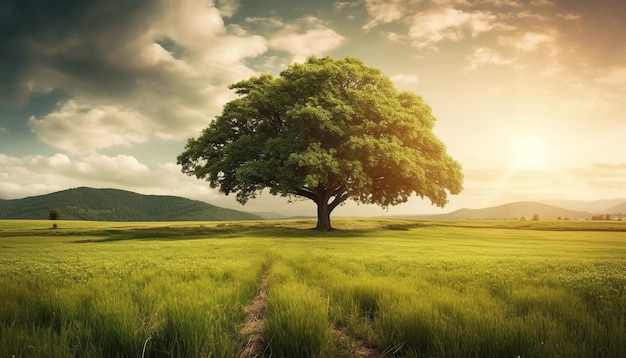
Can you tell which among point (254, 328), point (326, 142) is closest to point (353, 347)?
point (254, 328)

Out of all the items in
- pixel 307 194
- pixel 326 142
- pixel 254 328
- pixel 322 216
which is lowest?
pixel 254 328

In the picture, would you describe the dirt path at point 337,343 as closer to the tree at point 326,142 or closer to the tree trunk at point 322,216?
the tree at point 326,142

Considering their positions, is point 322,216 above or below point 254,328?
above

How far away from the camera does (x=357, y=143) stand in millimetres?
34750

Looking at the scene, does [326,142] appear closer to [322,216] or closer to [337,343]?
[322,216]

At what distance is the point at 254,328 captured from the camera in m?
5.10

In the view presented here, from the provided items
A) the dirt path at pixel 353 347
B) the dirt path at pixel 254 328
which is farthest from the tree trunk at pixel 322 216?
the dirt path at pixel 353 347

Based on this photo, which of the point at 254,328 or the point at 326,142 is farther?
the point at 326,142

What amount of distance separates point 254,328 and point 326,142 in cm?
3545

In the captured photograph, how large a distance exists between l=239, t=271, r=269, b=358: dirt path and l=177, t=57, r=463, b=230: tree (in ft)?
84.7

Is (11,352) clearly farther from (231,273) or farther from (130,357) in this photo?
(231,273)

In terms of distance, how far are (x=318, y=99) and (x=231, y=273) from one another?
1191 inches

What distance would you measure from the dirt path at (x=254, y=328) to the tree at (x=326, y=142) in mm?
25825

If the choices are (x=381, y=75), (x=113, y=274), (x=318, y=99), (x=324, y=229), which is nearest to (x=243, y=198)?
(x=324, y=229)
